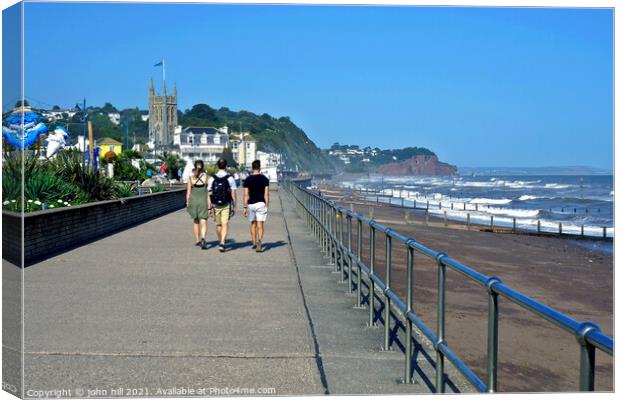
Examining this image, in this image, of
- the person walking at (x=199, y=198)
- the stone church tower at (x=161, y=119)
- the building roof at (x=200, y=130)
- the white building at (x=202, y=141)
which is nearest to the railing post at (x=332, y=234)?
the person walking at (x=199, y=198)

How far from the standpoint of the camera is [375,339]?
22.6ft

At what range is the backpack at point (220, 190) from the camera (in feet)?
42.8

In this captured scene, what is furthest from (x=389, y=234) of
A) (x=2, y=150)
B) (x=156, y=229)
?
(x=156, y=229)

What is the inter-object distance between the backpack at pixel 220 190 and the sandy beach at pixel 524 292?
227 cm

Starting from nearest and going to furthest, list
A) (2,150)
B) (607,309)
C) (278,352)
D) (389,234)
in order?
(2,150)
(278,352)
(389,234)
(607,309)

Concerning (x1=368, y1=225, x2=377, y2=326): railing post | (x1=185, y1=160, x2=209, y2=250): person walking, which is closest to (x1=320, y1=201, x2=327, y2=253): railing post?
(x1=185, y1=160, x2=209, y2=250): person walking

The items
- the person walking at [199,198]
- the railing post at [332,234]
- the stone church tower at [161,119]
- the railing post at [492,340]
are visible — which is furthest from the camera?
the stone church tower at [161,119]

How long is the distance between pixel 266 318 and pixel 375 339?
1139mm

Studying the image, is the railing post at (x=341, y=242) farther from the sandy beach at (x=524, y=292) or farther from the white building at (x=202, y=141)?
the white building at (x=202, y=141)

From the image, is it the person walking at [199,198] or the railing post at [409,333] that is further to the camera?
the person walking at [199,198]

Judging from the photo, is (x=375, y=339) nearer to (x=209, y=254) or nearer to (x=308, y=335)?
(x=308, y=335)

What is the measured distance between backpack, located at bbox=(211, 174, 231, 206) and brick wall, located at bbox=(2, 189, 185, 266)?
2211mm

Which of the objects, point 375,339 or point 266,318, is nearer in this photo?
point 375,339

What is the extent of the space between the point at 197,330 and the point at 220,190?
631 centimetres
